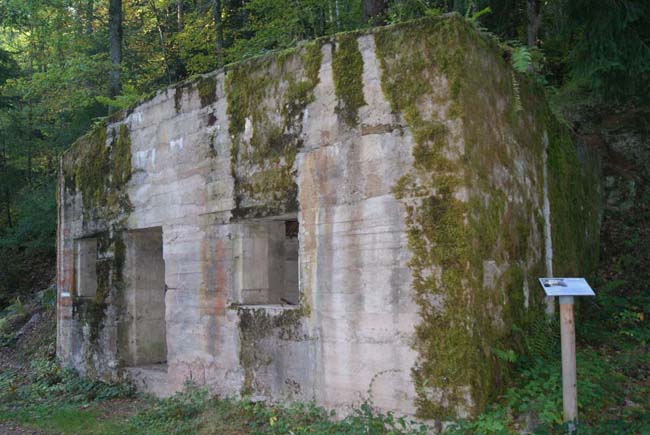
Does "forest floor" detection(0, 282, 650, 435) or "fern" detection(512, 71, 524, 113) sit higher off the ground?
"fern" detection(512, 71, 524, 113)

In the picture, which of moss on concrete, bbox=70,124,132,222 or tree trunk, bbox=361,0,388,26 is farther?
tree trunk, bbox=361,0,388,26

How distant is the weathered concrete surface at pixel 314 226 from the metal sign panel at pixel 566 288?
0.66 m

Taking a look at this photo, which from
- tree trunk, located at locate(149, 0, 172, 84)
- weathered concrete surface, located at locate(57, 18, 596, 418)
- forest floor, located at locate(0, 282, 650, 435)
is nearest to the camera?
forest floor, located at locate(0, 282, 650, 435)

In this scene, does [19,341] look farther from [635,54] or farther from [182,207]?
[635,54]

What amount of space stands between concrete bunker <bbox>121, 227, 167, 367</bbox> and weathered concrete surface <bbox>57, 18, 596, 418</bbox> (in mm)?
52

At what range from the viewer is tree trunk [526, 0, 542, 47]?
1134cm

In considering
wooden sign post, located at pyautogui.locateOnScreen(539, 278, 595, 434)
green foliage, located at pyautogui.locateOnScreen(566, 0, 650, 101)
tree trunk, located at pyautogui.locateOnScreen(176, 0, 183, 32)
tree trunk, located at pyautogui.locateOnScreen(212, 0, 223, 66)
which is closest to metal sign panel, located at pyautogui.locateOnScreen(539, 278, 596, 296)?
wooden sign post, located at pyautogui.locateOnScreen(539, 278, 595, 434)

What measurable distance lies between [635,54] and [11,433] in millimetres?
9237

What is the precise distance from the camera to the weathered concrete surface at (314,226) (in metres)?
5.35

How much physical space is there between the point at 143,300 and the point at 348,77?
4847mm

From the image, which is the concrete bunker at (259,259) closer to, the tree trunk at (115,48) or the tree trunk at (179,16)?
the tree trunk at (115,48)

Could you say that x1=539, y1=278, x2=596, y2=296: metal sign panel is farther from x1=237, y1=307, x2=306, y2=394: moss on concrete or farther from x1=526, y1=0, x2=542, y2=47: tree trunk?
x1=526, y1=0, x2=542, y2=47: tree trunk

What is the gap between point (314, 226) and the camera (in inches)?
238

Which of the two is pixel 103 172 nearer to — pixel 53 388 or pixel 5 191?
pixel 53 388
